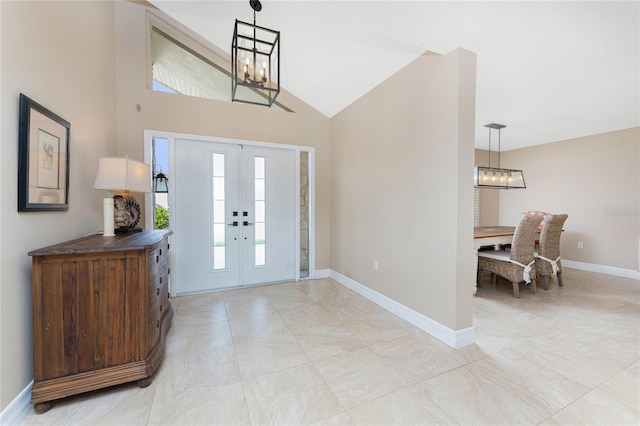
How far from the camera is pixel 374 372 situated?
179cm

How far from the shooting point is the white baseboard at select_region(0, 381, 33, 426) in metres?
1.31

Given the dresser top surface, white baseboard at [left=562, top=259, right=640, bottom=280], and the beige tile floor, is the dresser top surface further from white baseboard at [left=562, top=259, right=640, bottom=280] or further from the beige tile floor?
white baseboard at [left=562, top=259, right=640, bottom=280]

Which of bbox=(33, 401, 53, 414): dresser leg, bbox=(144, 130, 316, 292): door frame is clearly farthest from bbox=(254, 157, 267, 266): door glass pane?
bbox=(33, 401, 53, 414): dresser leg

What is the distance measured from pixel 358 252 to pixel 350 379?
1865mm

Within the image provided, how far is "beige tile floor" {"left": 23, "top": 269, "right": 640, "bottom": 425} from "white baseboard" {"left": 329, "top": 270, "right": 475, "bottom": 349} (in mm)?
78

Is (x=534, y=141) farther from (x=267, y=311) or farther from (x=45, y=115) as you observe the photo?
(x=45, y=115)

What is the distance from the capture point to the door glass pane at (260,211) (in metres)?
3.67

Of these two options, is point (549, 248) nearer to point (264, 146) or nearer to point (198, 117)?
point (264, 146)

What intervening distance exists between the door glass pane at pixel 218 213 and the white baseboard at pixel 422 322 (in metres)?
1.87

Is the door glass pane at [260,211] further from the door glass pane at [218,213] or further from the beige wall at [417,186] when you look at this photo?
the beige wall at [417,186]

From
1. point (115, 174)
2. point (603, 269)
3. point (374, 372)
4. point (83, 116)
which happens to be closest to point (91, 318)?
point (115, 174)

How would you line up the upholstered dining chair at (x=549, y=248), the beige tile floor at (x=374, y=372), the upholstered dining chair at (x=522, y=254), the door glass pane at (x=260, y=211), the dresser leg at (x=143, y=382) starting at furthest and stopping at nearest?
the door glass pane at (x=260, y=211) → the upholstered dining chair at (x=549, y=248) → the upholstered dining chair at (x=522, y=254) → the dresser leg at (x=143, y=382) → the beige tile floor at (x=374, y=372)

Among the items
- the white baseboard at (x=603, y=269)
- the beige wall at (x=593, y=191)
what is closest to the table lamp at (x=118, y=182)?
the beige wall at (x=593, y=191)

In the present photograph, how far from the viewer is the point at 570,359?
1.93 m
